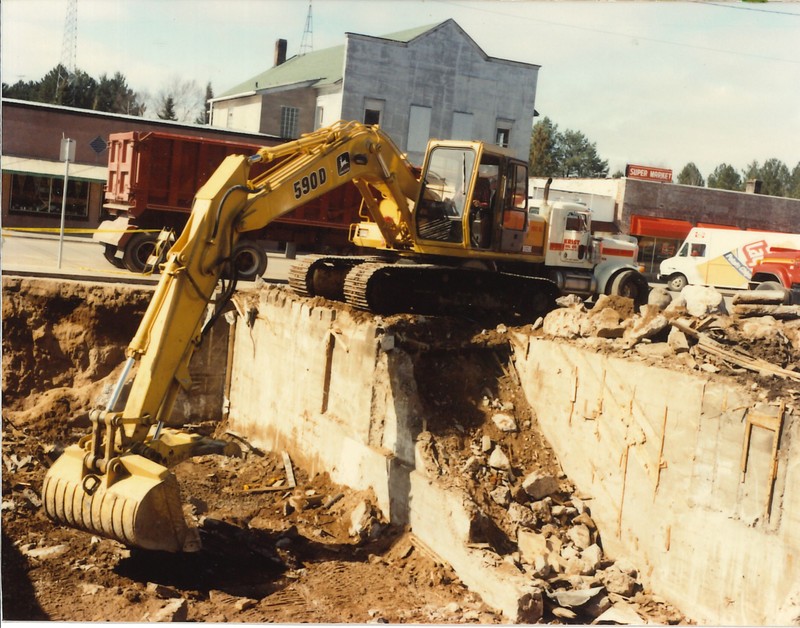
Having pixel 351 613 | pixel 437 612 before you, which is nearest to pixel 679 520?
pixel 437 612

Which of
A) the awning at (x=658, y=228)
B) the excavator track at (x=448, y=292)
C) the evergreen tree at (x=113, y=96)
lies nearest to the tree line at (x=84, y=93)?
the evergreen tree at (x=113, y=96)

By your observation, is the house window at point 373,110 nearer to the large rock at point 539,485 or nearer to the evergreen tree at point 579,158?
the large rock at point 539,485

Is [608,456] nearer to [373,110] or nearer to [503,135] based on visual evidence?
[373,110]

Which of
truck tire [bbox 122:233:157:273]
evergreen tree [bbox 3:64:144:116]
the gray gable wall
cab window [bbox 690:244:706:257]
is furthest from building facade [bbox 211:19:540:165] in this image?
truck tire [bbox 122:233:157:273]

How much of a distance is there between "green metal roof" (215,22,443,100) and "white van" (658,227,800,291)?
9.84 metres

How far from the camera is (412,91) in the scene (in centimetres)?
2656

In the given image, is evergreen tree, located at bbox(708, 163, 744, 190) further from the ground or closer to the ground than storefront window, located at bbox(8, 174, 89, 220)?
further from the ground

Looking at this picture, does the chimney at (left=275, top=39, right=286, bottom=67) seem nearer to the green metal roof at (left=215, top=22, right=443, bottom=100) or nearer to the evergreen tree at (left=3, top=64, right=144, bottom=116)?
the green metal roof at (left=215, top=22, right=443, bottom=100)

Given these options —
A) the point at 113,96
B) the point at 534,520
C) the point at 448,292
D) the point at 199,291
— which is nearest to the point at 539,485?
the point at 534,520

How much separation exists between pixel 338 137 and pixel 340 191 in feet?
31.0

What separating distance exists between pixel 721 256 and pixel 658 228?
9704 mm

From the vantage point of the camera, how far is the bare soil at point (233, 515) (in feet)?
30.3

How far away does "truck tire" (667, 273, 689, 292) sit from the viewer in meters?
25.2

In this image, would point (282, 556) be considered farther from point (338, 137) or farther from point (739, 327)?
point (739, 327)
